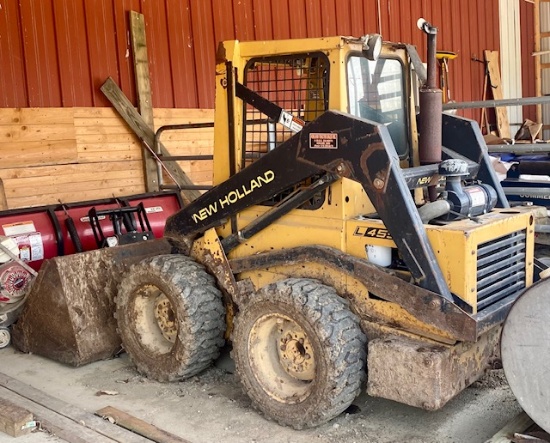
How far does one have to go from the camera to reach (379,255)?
389 cm

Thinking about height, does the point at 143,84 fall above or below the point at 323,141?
above

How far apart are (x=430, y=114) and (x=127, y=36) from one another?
5315 millimetres

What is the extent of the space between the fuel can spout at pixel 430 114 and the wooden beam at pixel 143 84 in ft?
16.6

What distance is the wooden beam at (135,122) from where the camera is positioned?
320 inches

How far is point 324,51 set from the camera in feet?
13.1

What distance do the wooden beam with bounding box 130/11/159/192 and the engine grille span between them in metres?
5.53

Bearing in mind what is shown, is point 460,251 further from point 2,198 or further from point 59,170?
point 59,170

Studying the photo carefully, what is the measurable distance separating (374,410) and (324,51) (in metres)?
2.25

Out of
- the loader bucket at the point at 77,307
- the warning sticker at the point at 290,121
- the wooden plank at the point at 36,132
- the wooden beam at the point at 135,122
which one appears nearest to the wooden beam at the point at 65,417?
the loader bucket at the point at 77,307

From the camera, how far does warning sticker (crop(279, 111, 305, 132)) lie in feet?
13.4

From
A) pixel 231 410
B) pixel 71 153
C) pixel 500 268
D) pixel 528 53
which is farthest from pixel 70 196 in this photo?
pixel 528 53

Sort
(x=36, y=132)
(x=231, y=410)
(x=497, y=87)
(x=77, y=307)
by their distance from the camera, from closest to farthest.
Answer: (x=231, y=410) → (x=77, y=307) → (x=36, y=132) → (x=497, y=87)

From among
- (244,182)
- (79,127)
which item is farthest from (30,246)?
(244,182)

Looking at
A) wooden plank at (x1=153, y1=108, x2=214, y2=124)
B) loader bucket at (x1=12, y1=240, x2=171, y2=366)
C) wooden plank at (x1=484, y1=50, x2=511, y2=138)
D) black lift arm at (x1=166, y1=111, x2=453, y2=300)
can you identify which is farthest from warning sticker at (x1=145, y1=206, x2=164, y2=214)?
wooden plank at (x1=484, y1=50, x2=511, y2=138)
